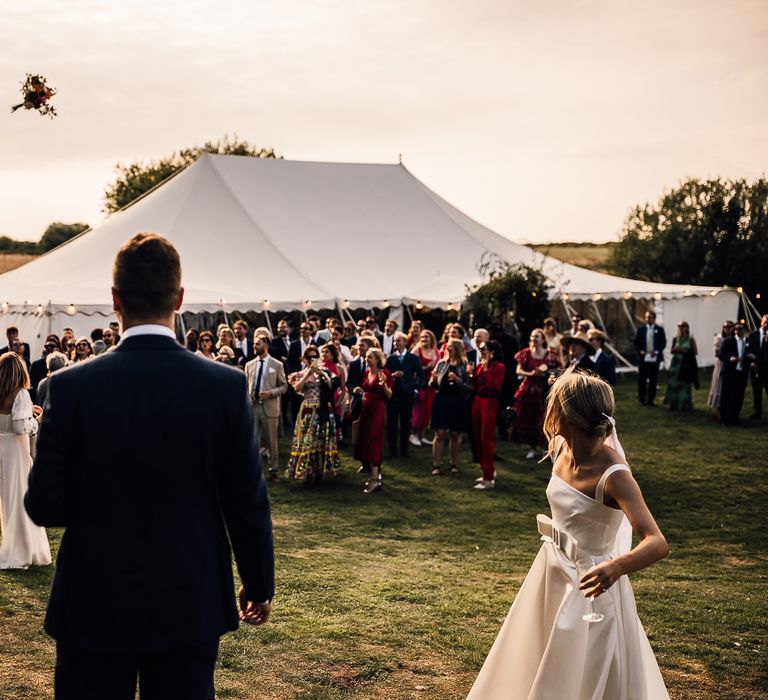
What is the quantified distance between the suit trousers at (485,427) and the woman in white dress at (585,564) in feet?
24.7

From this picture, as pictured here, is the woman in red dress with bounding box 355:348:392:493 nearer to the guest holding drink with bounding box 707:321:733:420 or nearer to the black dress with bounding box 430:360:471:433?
the black dress with bounding box 430:360:471:433

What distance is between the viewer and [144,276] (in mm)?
2439

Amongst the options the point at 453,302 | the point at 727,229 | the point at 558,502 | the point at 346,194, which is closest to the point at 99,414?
the point at 558,502

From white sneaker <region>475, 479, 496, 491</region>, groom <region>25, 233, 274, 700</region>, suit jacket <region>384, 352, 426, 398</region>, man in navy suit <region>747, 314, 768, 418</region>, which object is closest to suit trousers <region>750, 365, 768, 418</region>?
man in navy suit <region>747, 314, 768, 418</region>

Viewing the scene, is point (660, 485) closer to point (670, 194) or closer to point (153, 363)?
point (153, 363)

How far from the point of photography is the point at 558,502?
11.8 feet

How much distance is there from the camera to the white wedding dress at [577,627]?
3.48m

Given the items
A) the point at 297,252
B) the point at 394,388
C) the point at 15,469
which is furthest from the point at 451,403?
the point at 297,252

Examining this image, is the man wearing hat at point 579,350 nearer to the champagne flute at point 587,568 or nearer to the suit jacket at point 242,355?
the suit jacket at point 242,355

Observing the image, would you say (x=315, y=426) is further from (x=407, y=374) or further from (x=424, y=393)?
(x=424, y=393)

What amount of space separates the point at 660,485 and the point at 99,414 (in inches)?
414

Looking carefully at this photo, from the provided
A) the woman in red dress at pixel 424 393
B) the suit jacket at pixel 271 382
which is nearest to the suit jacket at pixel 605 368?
the woman in red dress at pixel 424 393

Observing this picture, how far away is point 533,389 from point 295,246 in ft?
39.6

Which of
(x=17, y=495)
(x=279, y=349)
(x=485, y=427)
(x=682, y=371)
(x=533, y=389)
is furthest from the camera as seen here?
(x=682, y=371)
